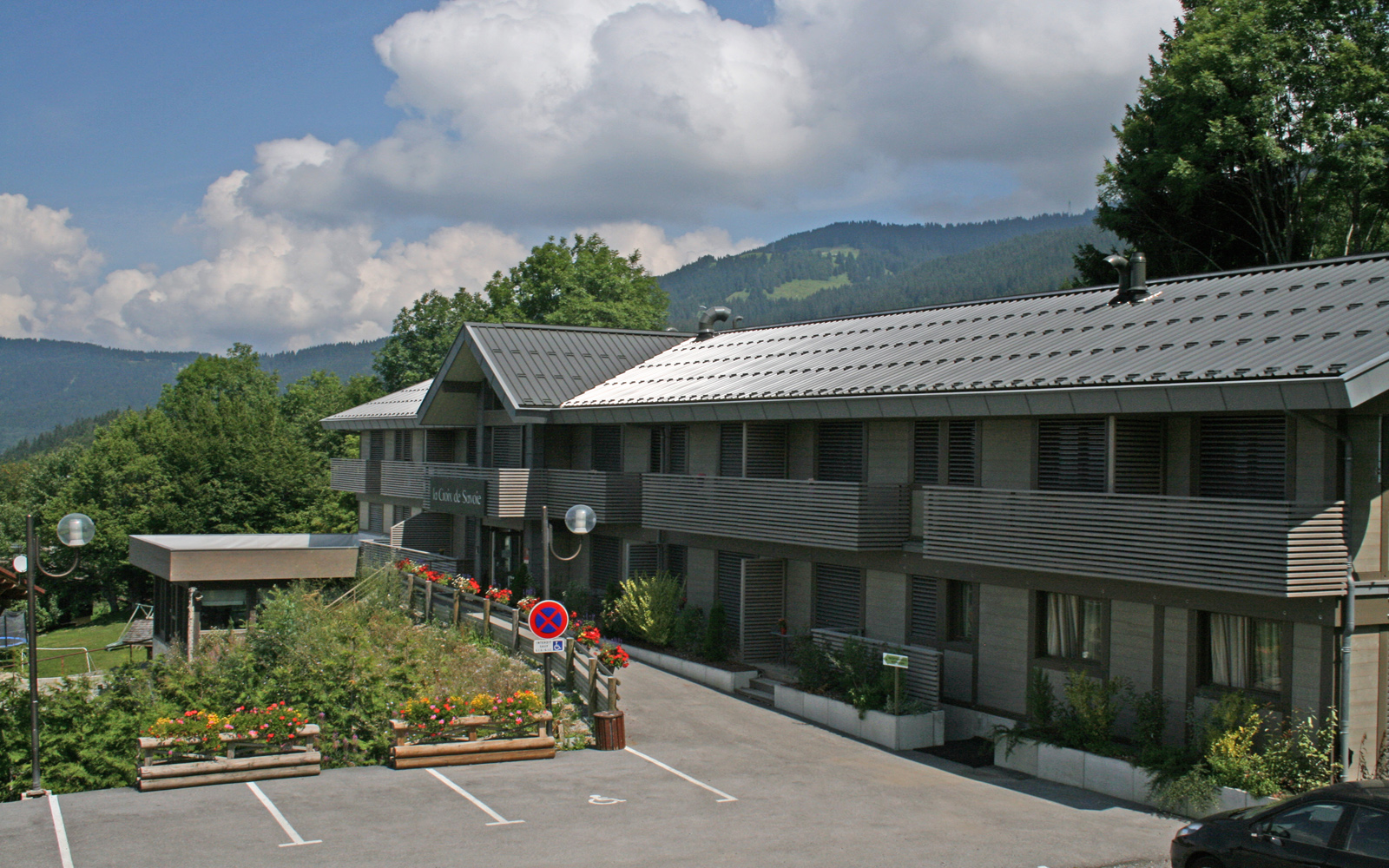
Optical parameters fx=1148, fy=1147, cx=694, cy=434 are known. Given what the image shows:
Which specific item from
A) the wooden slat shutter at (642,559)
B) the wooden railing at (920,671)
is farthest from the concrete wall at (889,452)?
the wooden slat shutter at (642,559)

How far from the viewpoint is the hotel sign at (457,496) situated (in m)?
34.2

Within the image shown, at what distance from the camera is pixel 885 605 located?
2386 centimetres

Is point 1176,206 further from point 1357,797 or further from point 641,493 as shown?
point 1357,797

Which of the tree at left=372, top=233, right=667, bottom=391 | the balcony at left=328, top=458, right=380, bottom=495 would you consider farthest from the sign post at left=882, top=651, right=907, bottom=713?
the tree at left=372, top=233, right=667, bottom=391

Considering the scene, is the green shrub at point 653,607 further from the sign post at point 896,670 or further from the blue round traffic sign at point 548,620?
the blue round traffic sign at point 548,620

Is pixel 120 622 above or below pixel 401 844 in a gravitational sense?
below

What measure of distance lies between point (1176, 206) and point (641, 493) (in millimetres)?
18621

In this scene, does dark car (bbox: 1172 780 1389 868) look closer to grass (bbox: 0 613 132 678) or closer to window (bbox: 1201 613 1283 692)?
window (bbox: 1201 613 1283 692)

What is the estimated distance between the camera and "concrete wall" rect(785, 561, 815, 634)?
25938mm

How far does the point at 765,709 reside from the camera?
24.0 metres

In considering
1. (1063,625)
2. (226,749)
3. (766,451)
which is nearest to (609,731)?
(226,749)

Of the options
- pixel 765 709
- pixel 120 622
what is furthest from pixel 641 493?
pixel 120 622

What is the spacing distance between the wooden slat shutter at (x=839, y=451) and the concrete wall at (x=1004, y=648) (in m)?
4.39

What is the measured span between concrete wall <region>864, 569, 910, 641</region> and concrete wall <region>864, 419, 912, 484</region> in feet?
→ 6.48
